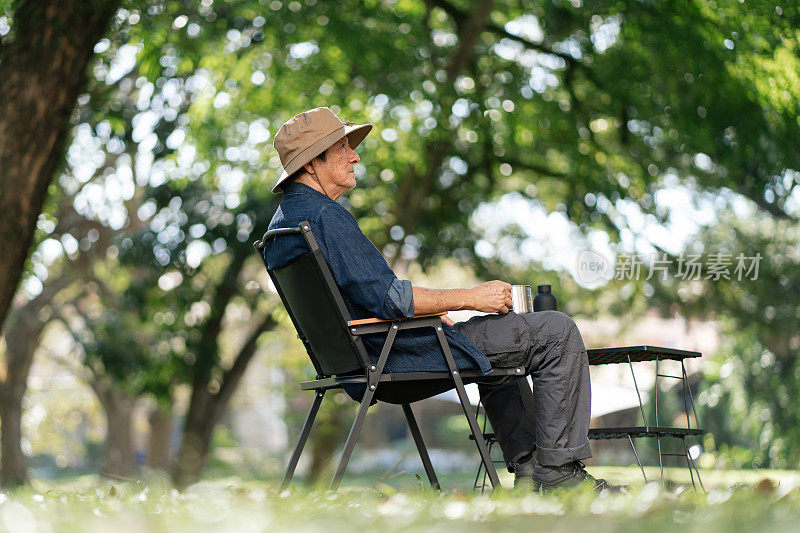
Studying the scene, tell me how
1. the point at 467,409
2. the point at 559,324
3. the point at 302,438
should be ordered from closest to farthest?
1. the point at 467,409
2. the point at 559,324
3. the point at 302,438

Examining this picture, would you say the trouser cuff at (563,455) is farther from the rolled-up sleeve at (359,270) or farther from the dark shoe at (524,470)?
the rolled-up sleeve at (359,270)

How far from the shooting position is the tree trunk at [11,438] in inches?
646

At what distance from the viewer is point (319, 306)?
353 centimetres

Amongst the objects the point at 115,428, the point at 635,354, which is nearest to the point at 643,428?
the point at 635,354

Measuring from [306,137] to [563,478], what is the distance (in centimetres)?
168

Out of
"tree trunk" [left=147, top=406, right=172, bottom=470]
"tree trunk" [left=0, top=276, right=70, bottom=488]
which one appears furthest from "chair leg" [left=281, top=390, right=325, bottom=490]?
"tree trunk" [left=147, top=406, right=172, bottom=470]

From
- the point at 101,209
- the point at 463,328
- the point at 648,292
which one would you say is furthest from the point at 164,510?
the point at 101,209

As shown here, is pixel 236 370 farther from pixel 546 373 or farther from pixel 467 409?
pixel 467 409

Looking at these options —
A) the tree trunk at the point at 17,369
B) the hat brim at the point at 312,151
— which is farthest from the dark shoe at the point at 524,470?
the tree trunk at the point at 17,369

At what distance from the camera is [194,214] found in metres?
11.9

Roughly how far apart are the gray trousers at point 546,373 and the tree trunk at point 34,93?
10.6 ft

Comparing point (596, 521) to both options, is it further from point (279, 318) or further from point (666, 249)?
point (666, 249)

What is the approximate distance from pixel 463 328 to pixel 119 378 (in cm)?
1134

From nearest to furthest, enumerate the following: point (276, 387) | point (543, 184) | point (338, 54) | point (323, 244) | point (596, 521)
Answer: point (596, 521), point (323, 244), point (338, 54), point (543, 184), point (276, 387)
